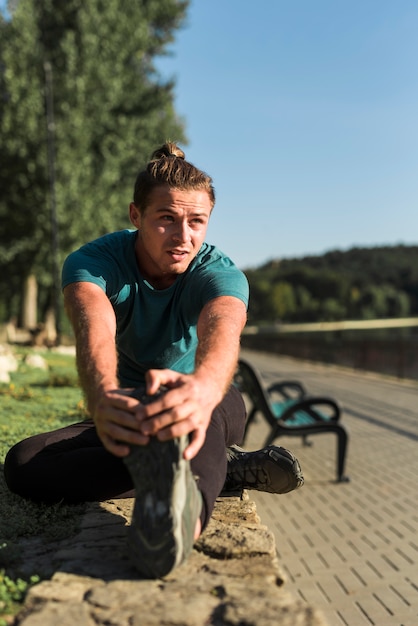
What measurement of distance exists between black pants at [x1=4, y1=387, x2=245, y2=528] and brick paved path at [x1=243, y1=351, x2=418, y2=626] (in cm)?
152

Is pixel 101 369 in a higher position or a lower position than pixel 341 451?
higher

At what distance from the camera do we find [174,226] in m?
2.77

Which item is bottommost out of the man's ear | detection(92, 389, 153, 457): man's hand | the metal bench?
the metal bench

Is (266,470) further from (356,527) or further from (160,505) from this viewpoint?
(356,527)

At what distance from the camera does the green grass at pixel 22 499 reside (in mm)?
2053

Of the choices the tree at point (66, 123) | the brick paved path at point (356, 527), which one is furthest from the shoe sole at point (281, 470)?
the tree at point (66, 123)

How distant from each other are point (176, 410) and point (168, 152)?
5.00 feet

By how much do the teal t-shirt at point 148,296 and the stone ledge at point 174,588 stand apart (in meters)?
0.79

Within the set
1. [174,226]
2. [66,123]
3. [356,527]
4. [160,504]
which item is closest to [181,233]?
[174,226]

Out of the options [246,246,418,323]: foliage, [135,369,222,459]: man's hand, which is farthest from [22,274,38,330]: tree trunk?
[246,246,418,323]: foliage

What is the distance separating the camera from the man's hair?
2744 mm

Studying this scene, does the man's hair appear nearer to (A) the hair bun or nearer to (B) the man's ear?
(B) the man's ear

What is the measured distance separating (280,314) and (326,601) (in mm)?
86826

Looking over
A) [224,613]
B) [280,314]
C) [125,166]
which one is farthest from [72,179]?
[280,314]
